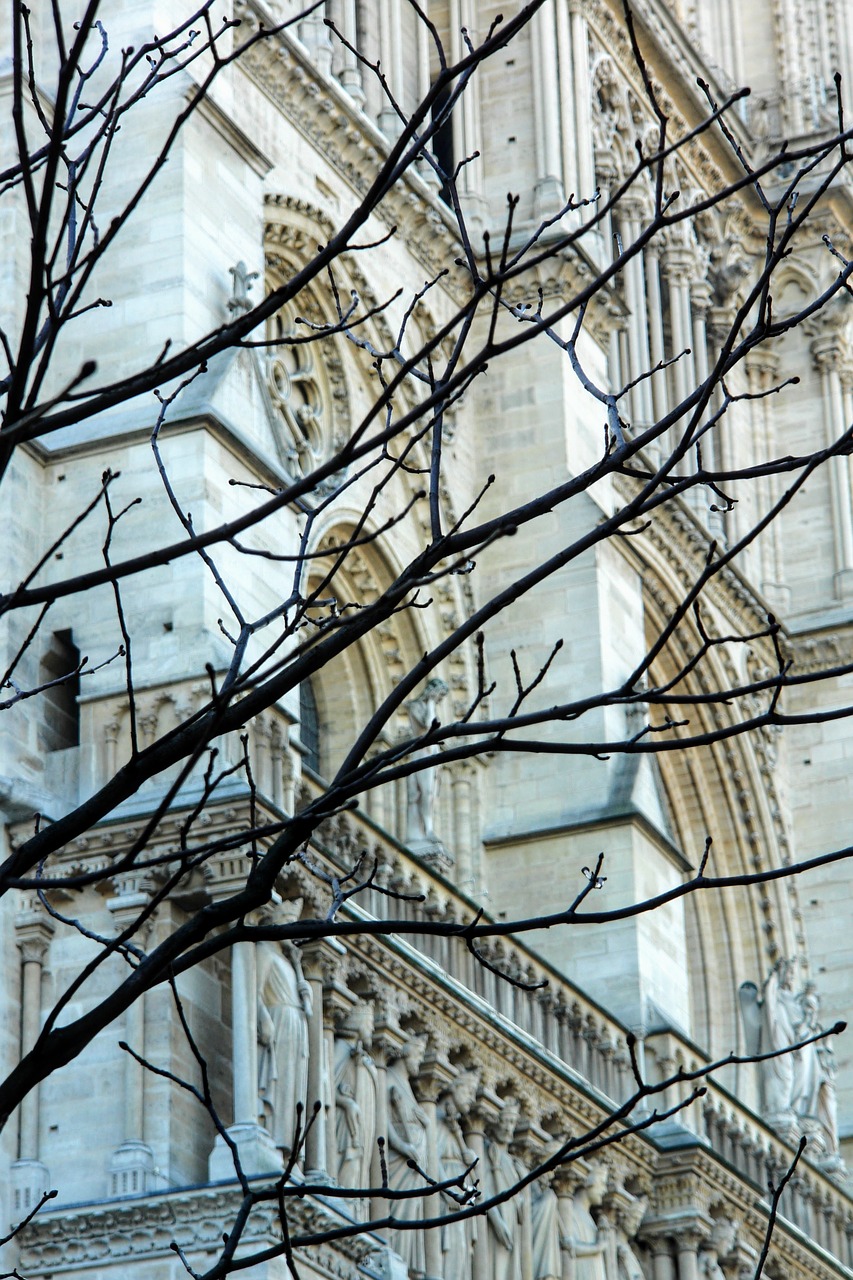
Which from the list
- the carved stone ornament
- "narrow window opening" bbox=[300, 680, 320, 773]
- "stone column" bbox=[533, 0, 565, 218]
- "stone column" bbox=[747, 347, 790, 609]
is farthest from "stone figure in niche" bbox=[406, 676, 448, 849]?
"stone column" bbox=[747, 347, 790, 609]

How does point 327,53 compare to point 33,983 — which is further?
point 327,53

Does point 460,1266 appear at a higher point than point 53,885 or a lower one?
higher

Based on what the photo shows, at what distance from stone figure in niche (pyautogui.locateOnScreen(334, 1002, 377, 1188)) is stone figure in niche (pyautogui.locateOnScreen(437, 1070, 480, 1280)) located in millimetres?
930

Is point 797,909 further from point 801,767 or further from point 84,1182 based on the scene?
point 84,1182

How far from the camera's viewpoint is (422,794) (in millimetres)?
19891

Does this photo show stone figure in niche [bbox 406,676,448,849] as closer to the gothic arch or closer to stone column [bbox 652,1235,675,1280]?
stone column [bbox 652,1235,675,1280]

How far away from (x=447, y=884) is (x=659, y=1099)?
2.66m

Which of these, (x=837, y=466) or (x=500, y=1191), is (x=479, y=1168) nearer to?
(x=500, y=1191)

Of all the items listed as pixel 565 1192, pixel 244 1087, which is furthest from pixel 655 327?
pixel 244 1087

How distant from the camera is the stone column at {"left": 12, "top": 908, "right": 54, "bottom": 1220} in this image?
13602 millimetres

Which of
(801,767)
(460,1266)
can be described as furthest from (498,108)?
(460,1266)

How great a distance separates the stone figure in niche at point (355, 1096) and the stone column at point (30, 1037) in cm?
184

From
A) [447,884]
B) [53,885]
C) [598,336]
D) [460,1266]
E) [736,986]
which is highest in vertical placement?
[598,336]

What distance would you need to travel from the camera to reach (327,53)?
21688 mm
